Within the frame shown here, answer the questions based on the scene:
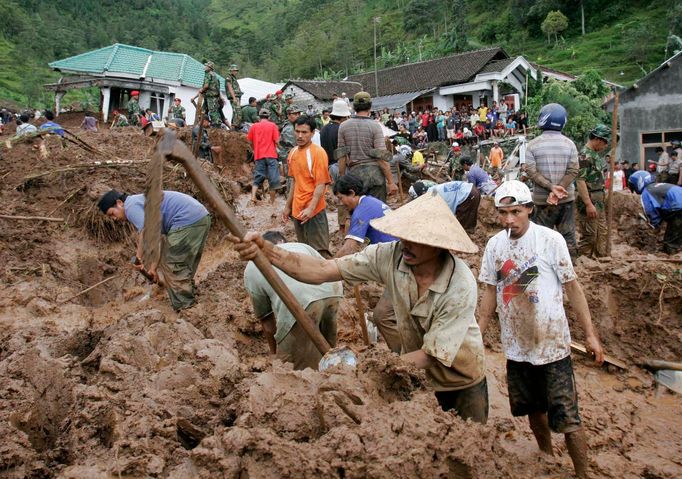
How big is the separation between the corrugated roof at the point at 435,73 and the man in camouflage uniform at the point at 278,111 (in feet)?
83.3

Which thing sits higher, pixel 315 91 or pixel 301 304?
pixel 315 91

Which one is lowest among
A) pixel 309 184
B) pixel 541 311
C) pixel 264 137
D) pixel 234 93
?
pixel 541 311

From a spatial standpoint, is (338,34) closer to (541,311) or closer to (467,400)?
(541,311)

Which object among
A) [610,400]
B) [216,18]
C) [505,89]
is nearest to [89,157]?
[610,400]

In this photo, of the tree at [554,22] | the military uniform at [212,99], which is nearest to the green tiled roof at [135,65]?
the military uniform at [212,99]

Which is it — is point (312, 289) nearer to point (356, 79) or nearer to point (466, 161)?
point (466, 161)

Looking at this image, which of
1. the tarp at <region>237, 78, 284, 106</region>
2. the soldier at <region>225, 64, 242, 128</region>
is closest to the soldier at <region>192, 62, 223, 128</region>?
the soldier at <region>225, 64, 242, 128</region>

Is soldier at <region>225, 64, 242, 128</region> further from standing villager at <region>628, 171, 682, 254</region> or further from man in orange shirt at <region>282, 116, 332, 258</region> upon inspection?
standing villager at <region>628, 171, 682, 254</region>

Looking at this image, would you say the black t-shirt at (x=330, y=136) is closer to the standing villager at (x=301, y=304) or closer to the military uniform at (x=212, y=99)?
the standing villager at (x=301, y=304)

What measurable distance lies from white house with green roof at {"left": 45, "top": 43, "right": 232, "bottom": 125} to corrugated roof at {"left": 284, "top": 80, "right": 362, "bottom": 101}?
6022 mm

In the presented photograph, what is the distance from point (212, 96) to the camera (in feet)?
41.1

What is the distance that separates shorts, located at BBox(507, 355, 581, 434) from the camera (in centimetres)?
334

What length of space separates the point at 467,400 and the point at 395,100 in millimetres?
36342

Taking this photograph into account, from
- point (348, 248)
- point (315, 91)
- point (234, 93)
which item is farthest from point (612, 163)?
point (315, 91)
